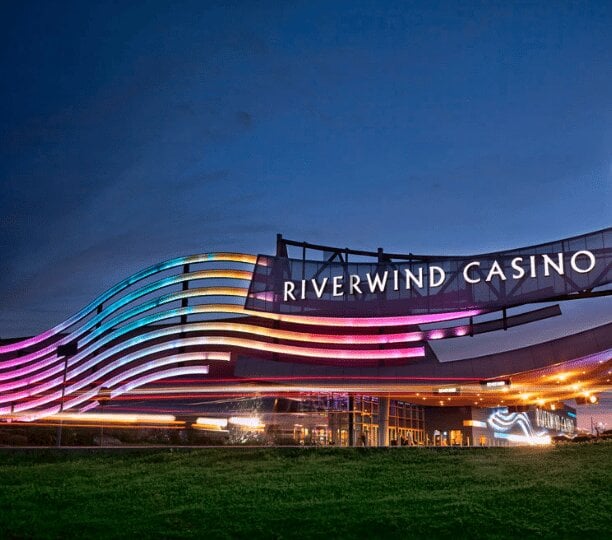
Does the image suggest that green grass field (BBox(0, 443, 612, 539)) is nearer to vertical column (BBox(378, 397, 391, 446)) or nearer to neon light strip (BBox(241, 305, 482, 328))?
neon light strip (BBox(241, 305, 482, 328))

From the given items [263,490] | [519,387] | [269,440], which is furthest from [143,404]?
[263,490]

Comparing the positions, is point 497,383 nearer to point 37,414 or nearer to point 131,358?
point 131,358

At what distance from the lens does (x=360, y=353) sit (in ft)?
126

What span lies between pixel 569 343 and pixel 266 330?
702 inches

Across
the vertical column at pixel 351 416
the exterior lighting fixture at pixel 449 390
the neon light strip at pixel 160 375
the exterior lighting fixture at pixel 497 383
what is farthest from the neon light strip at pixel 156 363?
the exterior lighting fixture at pixel 497 383

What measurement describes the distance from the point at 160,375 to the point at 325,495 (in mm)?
32747

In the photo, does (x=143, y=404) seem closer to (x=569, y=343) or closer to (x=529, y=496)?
(x=569, y=343)

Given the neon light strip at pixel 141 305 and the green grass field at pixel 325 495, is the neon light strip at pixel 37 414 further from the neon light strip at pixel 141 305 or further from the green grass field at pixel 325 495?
the green grass field at pixel 325 495

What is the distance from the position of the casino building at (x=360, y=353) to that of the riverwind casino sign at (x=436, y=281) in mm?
66

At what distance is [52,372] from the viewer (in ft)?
186

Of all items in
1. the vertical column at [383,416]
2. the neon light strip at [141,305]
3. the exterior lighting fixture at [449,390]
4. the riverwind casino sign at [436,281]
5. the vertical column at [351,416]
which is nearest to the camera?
the riverwind casino sign at [436,281]

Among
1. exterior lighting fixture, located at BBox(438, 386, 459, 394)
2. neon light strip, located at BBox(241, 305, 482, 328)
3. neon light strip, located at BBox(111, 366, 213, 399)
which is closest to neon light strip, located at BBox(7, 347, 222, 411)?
Answer: neon light strip, located at BBox(111, 366, 213, 399)

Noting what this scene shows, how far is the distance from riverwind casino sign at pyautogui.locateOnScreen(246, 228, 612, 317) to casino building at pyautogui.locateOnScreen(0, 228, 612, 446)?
66mm

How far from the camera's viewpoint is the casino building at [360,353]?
34.1 m
